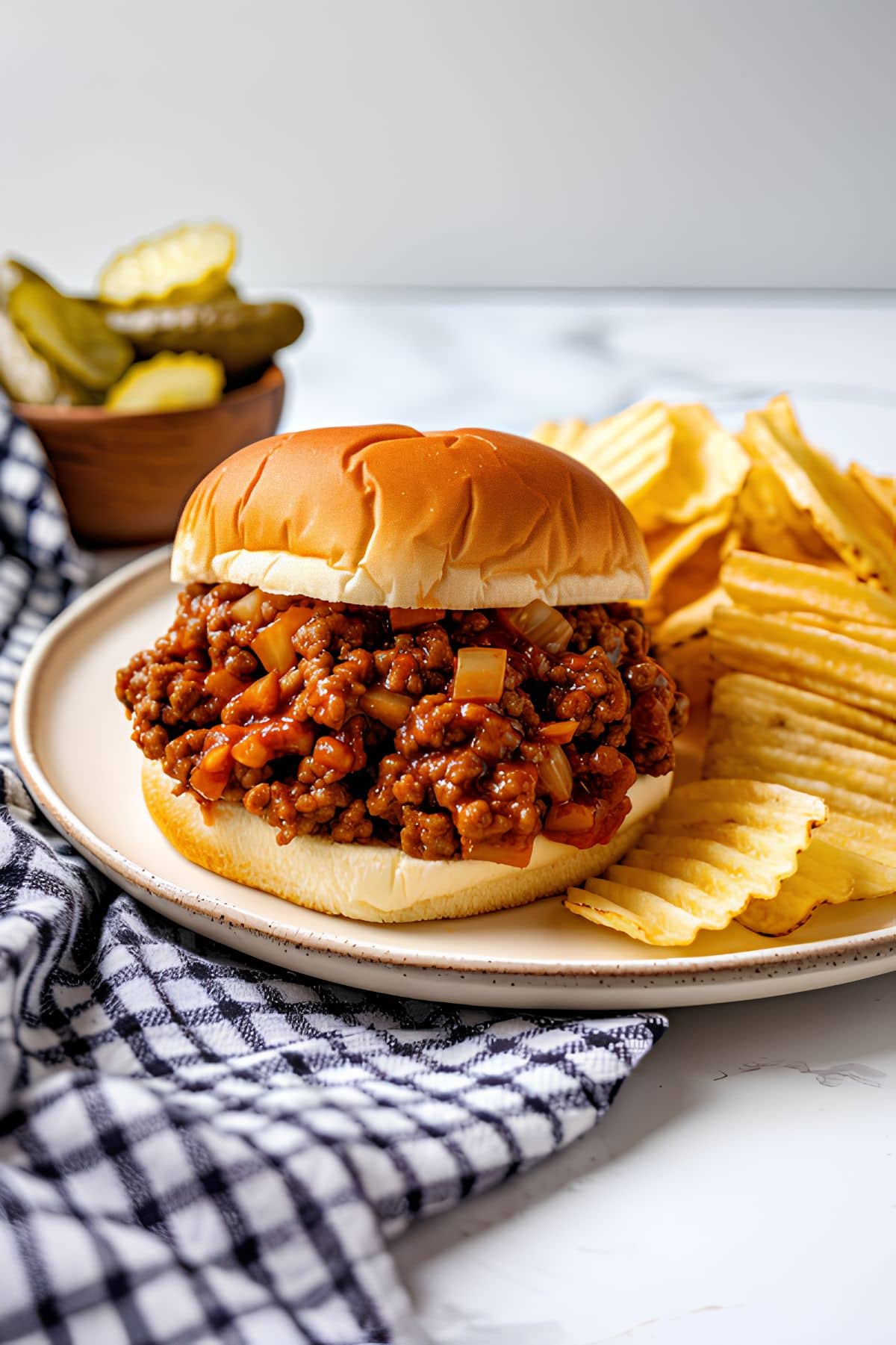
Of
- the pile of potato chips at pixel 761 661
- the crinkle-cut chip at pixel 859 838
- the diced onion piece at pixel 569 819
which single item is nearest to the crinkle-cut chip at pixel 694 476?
the pile of potato chips at pixel 761 661

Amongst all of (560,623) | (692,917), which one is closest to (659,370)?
(560,623)

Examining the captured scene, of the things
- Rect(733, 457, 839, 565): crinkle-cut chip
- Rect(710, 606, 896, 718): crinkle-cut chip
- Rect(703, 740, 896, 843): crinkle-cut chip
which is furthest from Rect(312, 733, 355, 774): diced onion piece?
Rect(733, 457, 839, 565): crinkle-cut chip

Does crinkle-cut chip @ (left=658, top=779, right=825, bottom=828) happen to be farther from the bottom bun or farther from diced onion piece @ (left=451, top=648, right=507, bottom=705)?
diced onion piece @ (left=451, top=648, right=507, bottom=705)

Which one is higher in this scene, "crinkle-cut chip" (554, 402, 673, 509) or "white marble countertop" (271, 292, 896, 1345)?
"crinkle-cut chip" (554, 402, 673, 509)

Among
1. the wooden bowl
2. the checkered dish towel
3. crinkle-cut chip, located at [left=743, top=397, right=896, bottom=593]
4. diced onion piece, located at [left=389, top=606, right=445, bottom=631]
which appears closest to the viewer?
the checkered dish towel

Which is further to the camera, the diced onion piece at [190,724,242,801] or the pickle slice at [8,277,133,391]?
the pickle slice at [8,277,133,391]

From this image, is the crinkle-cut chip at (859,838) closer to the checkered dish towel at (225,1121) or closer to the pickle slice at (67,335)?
the checkered dish towel at (225,1121)

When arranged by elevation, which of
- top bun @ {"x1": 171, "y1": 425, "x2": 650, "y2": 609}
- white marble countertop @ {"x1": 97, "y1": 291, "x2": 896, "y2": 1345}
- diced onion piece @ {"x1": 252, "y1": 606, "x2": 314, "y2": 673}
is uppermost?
top bun @ {"x1": 171, "y1": 425, "x2": 650, "y2": 609}
